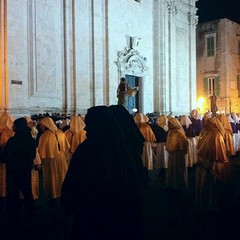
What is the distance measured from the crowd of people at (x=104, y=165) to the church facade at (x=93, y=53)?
6.79 feet

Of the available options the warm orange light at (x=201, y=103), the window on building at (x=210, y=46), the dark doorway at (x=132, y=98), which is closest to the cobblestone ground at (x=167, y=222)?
the dark doorway at (x=132, y=98)

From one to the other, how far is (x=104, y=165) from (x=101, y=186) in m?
0.19

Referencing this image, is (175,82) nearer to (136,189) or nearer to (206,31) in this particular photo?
(206,31)

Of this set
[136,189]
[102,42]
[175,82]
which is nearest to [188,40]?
[175,82]

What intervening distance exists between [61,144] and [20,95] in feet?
24.8

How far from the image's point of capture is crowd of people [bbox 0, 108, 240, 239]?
331 cm

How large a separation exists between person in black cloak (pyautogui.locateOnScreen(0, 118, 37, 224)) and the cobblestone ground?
455 millimetres

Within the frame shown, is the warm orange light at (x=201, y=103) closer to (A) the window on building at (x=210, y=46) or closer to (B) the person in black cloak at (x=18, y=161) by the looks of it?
(A) the window on building at (x=210, y=46)

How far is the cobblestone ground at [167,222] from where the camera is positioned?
6.46 meters

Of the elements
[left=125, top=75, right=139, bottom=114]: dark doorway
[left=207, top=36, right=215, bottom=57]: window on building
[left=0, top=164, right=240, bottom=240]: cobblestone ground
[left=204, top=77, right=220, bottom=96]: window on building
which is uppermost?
[left=207, top=36, right=215, bottom=57]: window on building

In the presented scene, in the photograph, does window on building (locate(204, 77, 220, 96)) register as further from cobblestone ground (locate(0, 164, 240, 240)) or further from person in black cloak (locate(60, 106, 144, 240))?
person in black cloak (locate(60, 106, 144, 240))

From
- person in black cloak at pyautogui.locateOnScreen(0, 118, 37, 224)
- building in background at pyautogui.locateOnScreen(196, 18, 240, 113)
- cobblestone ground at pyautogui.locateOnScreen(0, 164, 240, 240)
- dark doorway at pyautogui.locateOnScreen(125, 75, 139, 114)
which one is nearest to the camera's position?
cobblestone ground at pyautogui.locateOnScreen(0, 164, 240, 240)

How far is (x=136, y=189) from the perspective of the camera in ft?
11.3

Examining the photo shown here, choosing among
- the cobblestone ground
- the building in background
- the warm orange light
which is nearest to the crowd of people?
the cobblestone ground
